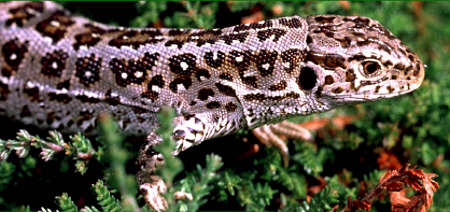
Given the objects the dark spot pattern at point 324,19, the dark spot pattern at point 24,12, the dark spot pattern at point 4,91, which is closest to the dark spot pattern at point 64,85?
the dark spot pattern at point 4,91

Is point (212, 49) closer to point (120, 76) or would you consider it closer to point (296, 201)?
point (120, 76)

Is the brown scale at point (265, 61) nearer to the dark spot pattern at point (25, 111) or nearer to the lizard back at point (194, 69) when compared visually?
the lizard back at point (194, 69)

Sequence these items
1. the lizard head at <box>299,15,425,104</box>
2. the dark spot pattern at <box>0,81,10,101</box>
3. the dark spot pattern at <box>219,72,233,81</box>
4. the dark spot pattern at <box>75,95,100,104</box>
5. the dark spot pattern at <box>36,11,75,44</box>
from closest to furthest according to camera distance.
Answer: the lizard head at <box>299,15,425,104</box> < the dark spot pattern at <box>219,72,233,81</box> < the dark spot pattern at <box>75,95,100,104</box> < the dark spot pattern at <box>36,11,75,44</box> < the dark spot pattern at <box>0,81,10,101</box>

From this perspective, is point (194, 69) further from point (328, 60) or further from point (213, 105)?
Answer: point (328, 60)

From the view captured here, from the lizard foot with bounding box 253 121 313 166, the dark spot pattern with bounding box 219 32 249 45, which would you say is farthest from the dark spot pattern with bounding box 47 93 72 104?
the lizard foot with bounding box 253 121 313 166

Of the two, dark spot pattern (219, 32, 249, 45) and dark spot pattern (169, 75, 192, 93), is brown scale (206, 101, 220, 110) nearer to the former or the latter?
dark spot pattern (169, 75, 192, 93)

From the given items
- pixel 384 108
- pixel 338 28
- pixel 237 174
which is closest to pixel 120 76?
pixel 237 174
